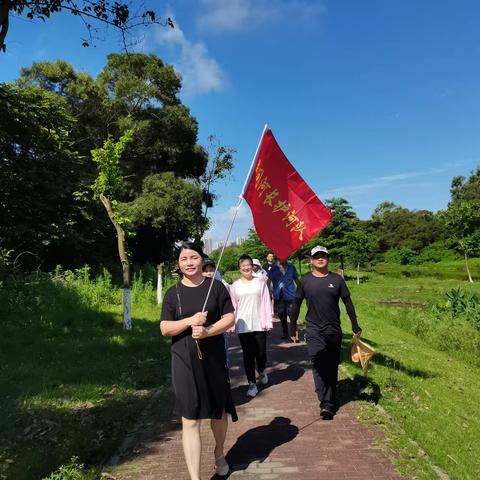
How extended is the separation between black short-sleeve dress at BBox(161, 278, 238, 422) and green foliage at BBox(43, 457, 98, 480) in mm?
1130

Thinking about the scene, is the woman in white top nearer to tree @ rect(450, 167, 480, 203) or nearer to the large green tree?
the large green tree

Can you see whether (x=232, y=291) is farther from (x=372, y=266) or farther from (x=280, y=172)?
(x=372, y=266)

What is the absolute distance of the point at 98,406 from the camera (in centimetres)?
637

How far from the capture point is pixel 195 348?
12.4ft

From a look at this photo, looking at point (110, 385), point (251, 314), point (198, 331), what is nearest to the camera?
point (198, 331)

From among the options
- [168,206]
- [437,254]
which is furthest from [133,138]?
[437,254]

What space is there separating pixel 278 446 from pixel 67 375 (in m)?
4.33

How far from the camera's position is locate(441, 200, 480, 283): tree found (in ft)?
135

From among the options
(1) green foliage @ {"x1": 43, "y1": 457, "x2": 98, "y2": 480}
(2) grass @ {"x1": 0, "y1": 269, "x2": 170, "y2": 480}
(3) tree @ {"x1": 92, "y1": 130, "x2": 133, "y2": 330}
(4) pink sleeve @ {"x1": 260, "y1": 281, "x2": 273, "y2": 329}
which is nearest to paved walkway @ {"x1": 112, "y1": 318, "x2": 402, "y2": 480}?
(1) green foliage @ {"x1": 43, "y1": 457, "x2": 98, "y2": 480}

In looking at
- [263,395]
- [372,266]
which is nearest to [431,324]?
[263,395]

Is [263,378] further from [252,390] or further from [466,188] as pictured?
[466,188]

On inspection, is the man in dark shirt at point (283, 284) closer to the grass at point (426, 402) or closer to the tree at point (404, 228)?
the grass at point (426, 402)

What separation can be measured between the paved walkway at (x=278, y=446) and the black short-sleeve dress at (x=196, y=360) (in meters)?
0.85

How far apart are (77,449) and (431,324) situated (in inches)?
532
